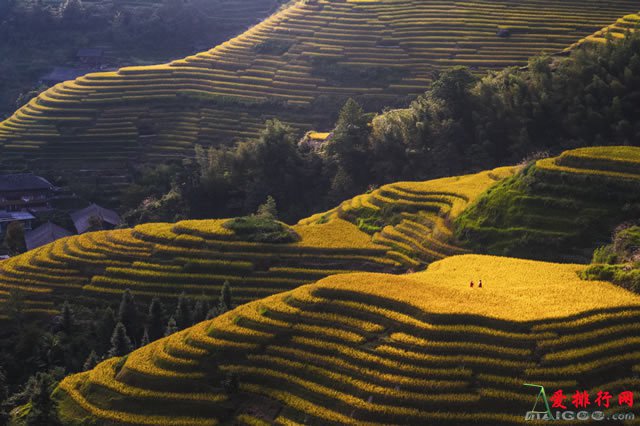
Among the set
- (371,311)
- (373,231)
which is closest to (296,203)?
(373,231)

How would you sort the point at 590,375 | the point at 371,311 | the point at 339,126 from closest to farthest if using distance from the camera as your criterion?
1. the point at 590,375
2. the point at 371,311
3. the point at 339,126

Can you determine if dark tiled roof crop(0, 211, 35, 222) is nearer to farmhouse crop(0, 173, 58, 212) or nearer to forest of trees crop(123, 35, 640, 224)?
farmhouse crop(0, 173, 58, 212)

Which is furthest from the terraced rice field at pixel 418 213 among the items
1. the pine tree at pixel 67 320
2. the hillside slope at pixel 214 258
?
the pine tree at pixel 67 320

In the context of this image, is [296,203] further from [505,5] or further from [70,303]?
[505,5]

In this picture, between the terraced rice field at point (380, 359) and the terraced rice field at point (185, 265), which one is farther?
the terraced rice field at point (185, 265)

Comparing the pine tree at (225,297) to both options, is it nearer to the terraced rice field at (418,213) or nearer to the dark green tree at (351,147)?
the terraced rice field at (418,213)

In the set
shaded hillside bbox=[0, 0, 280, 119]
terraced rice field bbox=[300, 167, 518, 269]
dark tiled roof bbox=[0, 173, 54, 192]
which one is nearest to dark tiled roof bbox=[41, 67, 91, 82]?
shaded hillside bbox=[0, 0, 280, 119]
